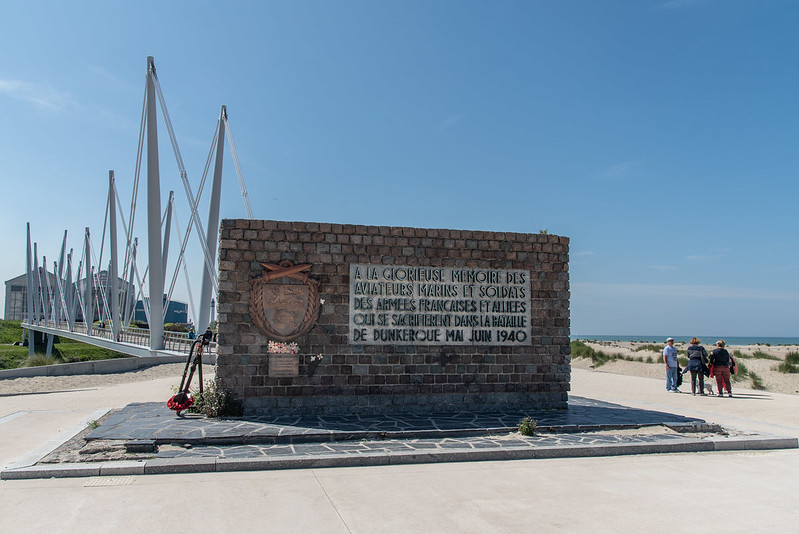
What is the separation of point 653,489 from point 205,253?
24357 millimetres

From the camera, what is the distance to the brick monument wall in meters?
10.4

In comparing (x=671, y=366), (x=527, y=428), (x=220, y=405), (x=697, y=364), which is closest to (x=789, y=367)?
(x=671, y=366)

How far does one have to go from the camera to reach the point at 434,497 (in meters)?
6.02

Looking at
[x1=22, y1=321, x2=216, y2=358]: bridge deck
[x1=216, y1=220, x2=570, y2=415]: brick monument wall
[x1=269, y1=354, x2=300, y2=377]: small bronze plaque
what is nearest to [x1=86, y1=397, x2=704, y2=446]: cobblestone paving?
[x1=216, y1=220, x2=570, y2=415]: brick monument wall

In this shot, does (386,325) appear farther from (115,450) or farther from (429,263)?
(115,450)

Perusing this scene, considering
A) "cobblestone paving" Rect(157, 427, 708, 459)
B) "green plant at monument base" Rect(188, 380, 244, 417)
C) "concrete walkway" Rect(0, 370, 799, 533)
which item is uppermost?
"green plant at monument base" Rect(188, 380, 244, 417)

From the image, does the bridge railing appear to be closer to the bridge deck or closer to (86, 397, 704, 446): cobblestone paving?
the bridge deck

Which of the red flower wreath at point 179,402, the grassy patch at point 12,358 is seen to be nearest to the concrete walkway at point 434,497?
the red flower wreath at point 179,402

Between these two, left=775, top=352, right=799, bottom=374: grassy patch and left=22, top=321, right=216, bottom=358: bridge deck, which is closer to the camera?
left=775, top=352, right=799, bottom=374: grassy patch

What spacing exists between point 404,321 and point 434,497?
5114 millimetres

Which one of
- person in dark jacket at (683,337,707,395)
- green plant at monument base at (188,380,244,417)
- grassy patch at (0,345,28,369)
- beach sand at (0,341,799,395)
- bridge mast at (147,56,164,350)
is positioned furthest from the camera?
grassy patch at (0,345,28,369)

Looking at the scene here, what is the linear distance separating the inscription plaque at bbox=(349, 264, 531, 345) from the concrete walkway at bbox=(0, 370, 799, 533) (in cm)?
359

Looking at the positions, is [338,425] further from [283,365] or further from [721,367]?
[721,367]

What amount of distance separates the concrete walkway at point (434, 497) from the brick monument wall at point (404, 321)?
10.6 ft
